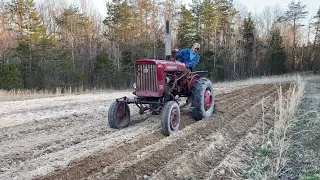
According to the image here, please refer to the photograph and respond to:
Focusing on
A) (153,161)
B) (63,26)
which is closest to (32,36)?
(63,26)

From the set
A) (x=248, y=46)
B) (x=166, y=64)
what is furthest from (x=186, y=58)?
(x=248, y=46)

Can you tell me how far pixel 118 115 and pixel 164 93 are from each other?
3.60ft

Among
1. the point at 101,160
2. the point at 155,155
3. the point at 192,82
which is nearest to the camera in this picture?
the point at 101,160

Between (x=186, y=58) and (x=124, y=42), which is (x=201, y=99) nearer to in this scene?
(x=186, y=58)

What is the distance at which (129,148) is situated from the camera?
496cm

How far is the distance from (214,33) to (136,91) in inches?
1150

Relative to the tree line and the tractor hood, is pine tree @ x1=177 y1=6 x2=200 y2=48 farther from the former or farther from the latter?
the tractor hood

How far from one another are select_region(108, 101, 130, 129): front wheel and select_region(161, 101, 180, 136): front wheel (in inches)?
46.2

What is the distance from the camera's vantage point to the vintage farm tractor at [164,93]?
6.09 m

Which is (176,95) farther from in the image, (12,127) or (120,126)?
(12,127)

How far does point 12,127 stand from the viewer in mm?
6973

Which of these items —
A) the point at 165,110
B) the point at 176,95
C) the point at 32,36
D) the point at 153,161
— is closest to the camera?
the point at 153,161

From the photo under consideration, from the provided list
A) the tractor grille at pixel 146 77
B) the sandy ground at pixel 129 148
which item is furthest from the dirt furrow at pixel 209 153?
the tractor grille at pixel 146 77

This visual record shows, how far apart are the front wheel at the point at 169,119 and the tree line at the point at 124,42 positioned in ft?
63.5
